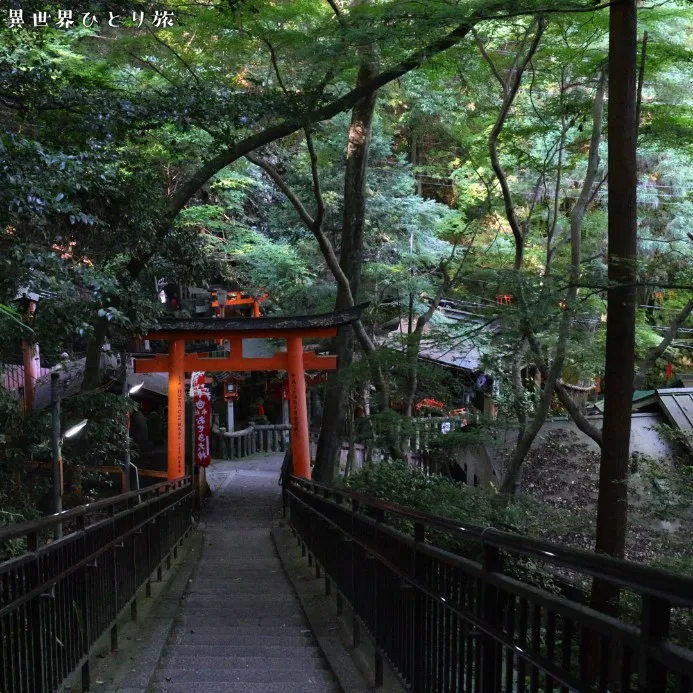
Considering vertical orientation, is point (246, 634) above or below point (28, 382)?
below

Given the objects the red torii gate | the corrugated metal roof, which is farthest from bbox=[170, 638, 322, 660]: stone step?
the corrugated metal roof

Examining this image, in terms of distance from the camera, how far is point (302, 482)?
9.25m

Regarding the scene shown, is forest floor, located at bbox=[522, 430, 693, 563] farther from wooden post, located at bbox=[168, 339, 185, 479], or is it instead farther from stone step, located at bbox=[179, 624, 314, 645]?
wooden post, located at bbox=[168, 339, 185, 479]

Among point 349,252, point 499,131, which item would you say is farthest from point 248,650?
point 349,252

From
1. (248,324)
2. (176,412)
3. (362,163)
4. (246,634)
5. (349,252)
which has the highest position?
(362,163)

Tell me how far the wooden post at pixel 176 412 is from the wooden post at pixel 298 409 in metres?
2.16

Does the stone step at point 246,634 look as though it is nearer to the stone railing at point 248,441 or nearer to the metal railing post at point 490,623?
the metal railing post at point 490,623

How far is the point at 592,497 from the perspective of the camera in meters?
11.7

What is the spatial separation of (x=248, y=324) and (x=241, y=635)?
9.00 m

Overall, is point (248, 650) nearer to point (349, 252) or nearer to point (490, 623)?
point (490, 623)

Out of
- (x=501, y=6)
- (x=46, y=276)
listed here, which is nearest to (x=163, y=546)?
(x=46, y=276)

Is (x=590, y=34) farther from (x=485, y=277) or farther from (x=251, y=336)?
(x=251, y=336)

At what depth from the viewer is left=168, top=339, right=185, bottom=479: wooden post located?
46.0 ft
